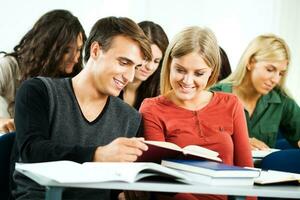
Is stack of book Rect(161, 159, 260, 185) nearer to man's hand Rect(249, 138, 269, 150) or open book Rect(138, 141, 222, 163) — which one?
open book Rect(138, 141, 222, 163)

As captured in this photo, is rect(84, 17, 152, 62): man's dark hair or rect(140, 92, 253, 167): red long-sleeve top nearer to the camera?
rect(84, 17, 152, 62): man's dark hair

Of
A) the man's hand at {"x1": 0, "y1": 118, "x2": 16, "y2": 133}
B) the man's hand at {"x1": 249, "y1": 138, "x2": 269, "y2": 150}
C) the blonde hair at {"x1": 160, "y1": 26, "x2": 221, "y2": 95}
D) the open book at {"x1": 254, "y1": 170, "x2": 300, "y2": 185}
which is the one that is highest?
the blonde hair at {"x1": 160, "y1": 26, "x2": 221, "y2": 95}

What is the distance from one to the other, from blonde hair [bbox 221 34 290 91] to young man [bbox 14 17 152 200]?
4.03 feet

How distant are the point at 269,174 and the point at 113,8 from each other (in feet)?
10.6

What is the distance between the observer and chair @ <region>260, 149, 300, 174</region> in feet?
7.38

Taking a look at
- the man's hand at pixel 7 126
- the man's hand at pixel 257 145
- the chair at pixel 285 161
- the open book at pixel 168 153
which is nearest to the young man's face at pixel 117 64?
the open book at pixel 168 153

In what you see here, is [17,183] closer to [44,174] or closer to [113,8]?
[44,174]

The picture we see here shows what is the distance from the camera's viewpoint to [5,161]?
197 centimetres

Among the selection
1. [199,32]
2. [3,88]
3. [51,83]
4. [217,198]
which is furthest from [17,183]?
[3,88]

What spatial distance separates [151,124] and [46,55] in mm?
1196

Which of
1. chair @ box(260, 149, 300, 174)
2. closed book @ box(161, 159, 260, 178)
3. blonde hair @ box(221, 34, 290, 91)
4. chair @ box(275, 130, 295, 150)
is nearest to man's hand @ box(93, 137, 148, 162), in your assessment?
closed book @ box(161, 159, 260, 178)

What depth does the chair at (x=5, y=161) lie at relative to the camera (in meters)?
1.94

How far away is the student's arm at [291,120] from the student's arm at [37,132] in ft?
5.35

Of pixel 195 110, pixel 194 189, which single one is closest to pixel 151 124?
pixel 195 110
